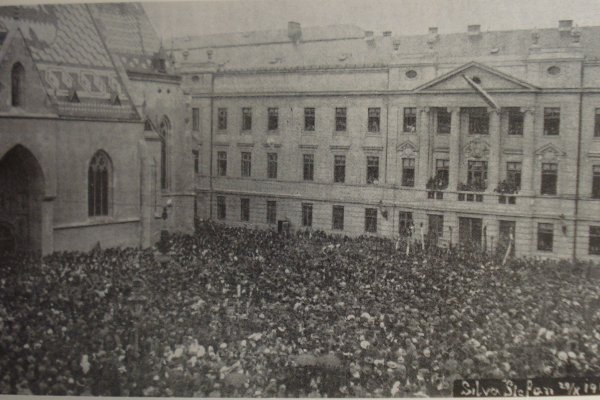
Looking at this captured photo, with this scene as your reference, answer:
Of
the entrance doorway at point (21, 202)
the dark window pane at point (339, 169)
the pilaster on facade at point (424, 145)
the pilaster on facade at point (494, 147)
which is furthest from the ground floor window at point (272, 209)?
the entrance doorway at point (21, 202)

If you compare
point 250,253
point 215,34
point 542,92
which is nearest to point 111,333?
point 250,253

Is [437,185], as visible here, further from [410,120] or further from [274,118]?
[274,118]

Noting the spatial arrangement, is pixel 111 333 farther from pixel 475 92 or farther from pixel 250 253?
pixel 475 92

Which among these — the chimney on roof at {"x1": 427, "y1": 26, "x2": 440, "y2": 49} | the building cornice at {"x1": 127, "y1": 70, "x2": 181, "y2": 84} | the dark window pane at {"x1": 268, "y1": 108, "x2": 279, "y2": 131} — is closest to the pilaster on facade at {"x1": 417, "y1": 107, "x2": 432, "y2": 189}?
the chimney on roof at {"x1": 427, "y1": 26, "x2": 440, "y2": 49}

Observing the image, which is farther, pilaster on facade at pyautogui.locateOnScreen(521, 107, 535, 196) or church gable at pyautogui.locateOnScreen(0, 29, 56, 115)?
church gable at pyautogui.locateOnScreen(0, 29, 56, 115)

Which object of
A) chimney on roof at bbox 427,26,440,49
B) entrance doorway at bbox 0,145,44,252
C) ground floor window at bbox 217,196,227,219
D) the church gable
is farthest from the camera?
ground floor window at bbox 217,196,227,219

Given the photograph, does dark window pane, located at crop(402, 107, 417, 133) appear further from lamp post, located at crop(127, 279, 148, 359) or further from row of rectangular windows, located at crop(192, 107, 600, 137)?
lamp post, located at crop(127, 279, 148, 359)

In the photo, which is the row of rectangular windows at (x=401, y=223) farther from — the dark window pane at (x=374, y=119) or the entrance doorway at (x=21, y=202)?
the entrance doorway at (x=21, y=202)
